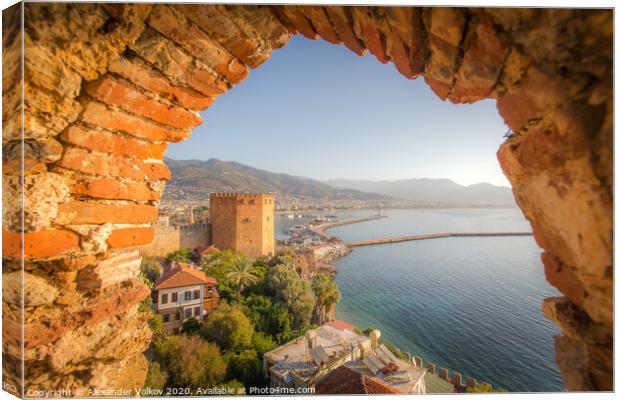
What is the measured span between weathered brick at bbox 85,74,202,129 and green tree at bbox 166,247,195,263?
1795 cm

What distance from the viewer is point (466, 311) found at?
18.5m

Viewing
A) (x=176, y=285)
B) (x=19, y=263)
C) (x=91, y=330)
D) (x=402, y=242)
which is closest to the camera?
(x=19, y=263)

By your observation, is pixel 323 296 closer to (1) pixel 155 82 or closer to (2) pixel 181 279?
(2) pixel 181 279

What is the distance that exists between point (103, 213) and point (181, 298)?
11.4 meters

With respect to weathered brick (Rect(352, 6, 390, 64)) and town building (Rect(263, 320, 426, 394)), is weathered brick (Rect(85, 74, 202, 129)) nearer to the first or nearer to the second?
weathered brick (Rect(352, 6, 390, 64))

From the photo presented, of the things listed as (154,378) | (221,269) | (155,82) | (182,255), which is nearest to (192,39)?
(155,82)

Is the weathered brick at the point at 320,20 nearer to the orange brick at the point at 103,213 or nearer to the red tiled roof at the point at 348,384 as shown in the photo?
the orange brick at the point at 103,213

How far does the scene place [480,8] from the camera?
113 cm

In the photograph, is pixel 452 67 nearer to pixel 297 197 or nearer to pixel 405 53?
pixel 405 53

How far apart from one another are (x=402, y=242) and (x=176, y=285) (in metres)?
33.2

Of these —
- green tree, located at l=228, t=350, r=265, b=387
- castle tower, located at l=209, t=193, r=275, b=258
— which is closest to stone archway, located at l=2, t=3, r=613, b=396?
green tree, located at l=228, t=350, r=265, b=387

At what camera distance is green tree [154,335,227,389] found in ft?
24.3

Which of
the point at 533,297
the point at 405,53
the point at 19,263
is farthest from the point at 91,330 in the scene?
the point at 533,297

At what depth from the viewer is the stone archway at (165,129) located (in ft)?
3.44
